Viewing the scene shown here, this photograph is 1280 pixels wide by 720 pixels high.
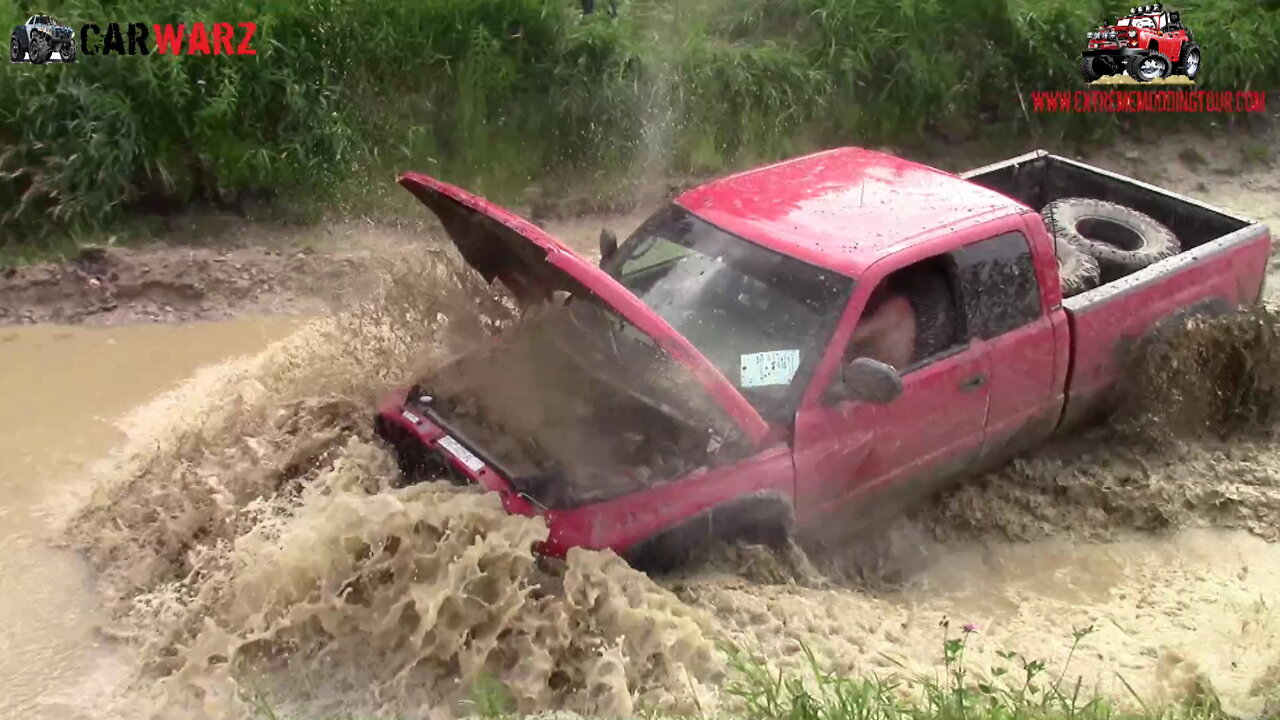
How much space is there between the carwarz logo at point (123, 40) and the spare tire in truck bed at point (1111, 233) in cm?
568

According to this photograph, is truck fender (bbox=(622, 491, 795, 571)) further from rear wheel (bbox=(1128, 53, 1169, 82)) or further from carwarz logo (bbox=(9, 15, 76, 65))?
rear wheel (bbox=(1128, 53, 1169, 82))

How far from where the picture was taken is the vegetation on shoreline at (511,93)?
7.59m

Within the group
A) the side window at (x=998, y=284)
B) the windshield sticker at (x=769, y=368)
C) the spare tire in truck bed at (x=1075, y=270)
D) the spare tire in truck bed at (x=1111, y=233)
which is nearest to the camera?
the windshield sticker at (x=769, y=368)

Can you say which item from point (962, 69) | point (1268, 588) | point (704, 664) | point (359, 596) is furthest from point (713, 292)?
point (962, 69)

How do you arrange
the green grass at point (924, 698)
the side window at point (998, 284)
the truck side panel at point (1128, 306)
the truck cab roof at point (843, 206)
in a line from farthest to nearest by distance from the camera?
the truck side panel at point (1128, 306)
the side window at point (998, 284)
the truck cab roof at point (843, 206)
the green grass at point (924, 698)

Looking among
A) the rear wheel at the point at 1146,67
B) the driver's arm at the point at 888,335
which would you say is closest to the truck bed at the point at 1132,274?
the driver's arm at the point at 888,335

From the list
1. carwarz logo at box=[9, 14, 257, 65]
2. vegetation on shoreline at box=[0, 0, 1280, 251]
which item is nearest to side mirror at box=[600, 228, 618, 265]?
vegetation on shoreline at box=[0, 0, 1280, 251]

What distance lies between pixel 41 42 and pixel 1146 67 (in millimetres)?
9061

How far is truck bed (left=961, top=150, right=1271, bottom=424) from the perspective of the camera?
16.9 ft

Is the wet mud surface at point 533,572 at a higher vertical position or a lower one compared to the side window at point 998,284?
lower

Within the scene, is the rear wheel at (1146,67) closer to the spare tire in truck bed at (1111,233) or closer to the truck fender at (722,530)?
the spare tire in truck bed at (1111,233)

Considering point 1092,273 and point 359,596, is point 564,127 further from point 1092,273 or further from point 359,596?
point 359,596

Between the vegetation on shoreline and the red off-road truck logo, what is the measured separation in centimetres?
19

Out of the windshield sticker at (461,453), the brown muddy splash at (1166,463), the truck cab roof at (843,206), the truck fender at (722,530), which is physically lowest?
the brown muddy splash at (1166,463)
